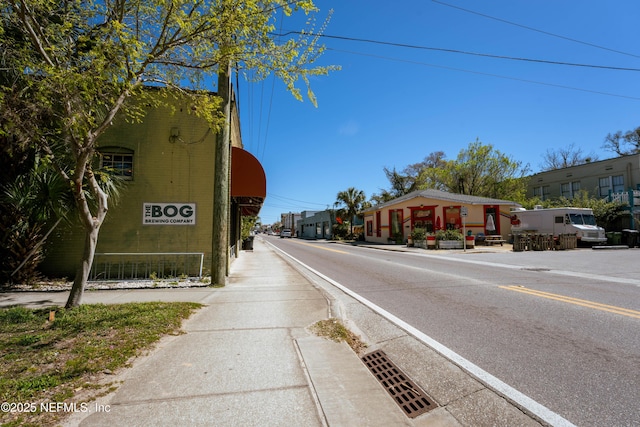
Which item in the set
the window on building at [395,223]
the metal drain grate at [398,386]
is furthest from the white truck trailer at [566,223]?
the metal drain grate at [398,386]

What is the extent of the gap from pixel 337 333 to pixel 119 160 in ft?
30.5

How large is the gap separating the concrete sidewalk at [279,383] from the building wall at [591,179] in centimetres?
4122

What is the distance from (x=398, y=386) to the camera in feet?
11.8

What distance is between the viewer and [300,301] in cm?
721

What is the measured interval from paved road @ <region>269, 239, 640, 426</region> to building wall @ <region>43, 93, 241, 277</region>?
5.39 metres

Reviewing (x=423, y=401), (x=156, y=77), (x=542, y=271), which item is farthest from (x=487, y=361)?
(x=542, y=271)

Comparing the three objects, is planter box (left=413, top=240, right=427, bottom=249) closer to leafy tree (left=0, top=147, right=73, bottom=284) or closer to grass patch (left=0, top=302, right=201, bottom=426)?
grass patch (left=0, top=302, right=201, bottom=426)

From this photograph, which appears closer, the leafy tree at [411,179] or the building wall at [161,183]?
the building wall at [161,183]

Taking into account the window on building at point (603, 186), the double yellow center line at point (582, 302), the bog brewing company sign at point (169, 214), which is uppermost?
the window on building at point (603, 186)

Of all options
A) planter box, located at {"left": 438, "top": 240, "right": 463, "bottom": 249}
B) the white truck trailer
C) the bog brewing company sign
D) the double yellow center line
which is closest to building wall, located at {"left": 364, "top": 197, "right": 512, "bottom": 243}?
the white truck trailer

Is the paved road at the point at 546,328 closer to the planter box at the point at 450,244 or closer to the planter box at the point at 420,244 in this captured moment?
the planter box at the point at 450,244

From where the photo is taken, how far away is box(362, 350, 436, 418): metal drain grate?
10.4 ft

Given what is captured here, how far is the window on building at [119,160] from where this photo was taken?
412 inches

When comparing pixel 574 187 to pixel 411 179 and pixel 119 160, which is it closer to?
pixel 411 179
